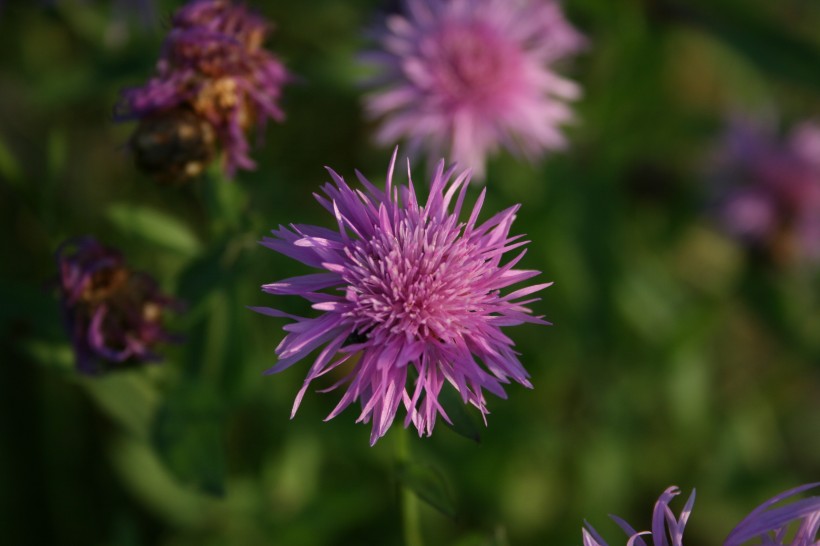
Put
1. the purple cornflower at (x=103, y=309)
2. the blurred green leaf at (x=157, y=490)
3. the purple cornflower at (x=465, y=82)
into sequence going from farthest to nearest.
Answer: the blurred green leaf at (x=157, y=490) → the purple cornflower at (x=465, y=82) → the purple cornflower at (x=103, y=309)

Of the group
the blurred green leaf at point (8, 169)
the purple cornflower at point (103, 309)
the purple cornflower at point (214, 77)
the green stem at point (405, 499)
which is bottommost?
the green stem at point (405, 499)

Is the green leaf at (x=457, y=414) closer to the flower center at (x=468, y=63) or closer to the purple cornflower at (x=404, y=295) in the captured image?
the purple cornflower at (x=404, y=295)

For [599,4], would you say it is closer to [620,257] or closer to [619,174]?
[619,174]

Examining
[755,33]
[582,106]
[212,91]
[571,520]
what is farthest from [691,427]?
[212,91]

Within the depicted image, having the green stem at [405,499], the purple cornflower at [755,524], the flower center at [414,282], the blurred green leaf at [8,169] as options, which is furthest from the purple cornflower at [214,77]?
the purple cornflower at [755,524]

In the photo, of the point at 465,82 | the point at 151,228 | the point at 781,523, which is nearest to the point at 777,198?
the point at 465,82

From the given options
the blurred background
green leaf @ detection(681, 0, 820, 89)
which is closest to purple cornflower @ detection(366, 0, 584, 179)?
the blurred background
